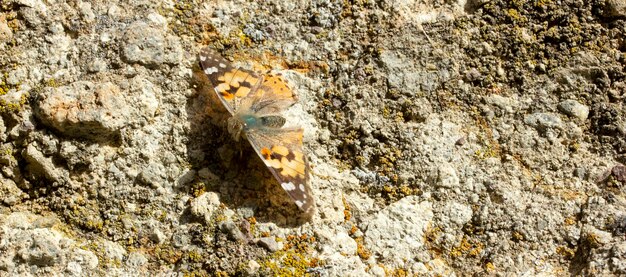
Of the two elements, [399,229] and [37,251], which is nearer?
[37,251]

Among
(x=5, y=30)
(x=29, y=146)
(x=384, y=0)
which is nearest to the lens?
(x=29, y=146)

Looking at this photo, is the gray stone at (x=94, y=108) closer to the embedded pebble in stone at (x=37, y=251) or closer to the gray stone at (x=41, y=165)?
the gray stone at (x=41, y=165)

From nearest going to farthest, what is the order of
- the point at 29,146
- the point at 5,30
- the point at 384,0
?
the point at 29,146
the point at 5,30
the point at 384,0

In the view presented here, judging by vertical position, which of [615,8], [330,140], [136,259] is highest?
[615,8]

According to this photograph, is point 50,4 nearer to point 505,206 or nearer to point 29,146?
point 29,146

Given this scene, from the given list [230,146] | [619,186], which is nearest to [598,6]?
[619,186]

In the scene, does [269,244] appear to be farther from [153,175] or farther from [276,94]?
[276,94]

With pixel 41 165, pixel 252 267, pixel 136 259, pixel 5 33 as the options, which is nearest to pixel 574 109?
pixel 252 267
